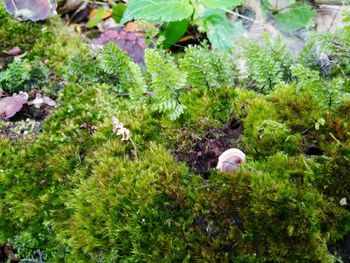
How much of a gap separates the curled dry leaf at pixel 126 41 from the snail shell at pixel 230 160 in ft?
6.12

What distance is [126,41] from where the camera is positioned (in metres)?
3.66

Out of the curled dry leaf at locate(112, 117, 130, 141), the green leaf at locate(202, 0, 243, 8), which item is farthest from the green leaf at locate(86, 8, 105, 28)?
the curled dry leaf at locate(112, 117, 130, 141)

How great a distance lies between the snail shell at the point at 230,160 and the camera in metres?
1.77

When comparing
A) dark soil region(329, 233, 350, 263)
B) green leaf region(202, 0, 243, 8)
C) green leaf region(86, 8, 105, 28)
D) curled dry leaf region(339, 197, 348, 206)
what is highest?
green leaf region(202, 0, 243, 8)

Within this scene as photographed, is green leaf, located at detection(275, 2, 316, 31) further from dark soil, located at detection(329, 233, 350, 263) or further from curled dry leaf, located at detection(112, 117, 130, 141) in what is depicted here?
dark soil, located at detection(329, 233, 350, 263)

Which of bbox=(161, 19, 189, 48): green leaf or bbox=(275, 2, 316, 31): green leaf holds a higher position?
bbox=(275, 2, 316, 31): green leaf

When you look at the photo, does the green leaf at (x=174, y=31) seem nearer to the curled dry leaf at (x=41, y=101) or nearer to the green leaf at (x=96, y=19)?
the green leaf at (x=96, y=19)

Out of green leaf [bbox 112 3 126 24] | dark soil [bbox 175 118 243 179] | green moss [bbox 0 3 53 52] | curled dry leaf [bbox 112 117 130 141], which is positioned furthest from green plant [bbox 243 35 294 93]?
green leaf [bbox 112 3 126 24]

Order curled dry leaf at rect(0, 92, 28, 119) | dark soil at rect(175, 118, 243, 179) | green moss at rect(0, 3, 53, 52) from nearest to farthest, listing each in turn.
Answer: dark soil at rect(175, 118, 243, 179), curled dry leaf at rect(0, 92, 28, 119), green moss at rect(0, 3, 53, 52)

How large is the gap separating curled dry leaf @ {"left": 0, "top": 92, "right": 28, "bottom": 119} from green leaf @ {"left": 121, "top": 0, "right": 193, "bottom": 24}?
93 cm

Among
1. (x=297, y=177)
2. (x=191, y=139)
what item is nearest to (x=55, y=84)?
(x=191, y=139)

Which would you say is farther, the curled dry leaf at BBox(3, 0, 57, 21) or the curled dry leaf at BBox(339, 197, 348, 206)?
the curled dry leaf at BBox(3, 0, 57, 21)

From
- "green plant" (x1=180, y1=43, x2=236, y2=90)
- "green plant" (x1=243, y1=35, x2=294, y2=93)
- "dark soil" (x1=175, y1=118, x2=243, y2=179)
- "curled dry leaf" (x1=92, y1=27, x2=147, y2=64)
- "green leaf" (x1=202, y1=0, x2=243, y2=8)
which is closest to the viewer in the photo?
"dark soil" (x1=175, y1=118, x2=243, y2=179)

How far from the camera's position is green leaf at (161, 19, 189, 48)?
11.0ft
